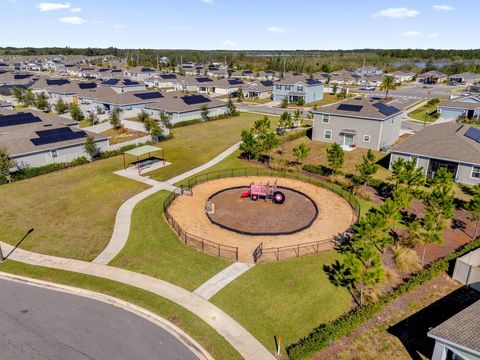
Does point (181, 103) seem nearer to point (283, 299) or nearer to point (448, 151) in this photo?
point (448, 151)

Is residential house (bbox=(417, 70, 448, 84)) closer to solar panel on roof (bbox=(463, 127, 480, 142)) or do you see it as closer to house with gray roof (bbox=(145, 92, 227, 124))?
house with gray roof (bbox=(145, 92, 227, 124))

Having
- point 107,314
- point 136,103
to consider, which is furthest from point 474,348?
point 136,103

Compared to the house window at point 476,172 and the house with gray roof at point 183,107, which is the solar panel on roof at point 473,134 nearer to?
the house window at point 476,172

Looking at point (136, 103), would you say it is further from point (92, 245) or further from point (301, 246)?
point (301, 246)

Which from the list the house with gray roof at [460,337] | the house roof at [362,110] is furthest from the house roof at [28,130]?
the house with gray roof at [460,337]

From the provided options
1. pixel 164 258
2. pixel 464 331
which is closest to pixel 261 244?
pixel 164 258

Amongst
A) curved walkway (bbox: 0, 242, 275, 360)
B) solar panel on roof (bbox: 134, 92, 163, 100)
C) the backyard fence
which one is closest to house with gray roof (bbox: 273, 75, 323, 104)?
solar panel on roof (bbox: 134, 92, 163, 100)
